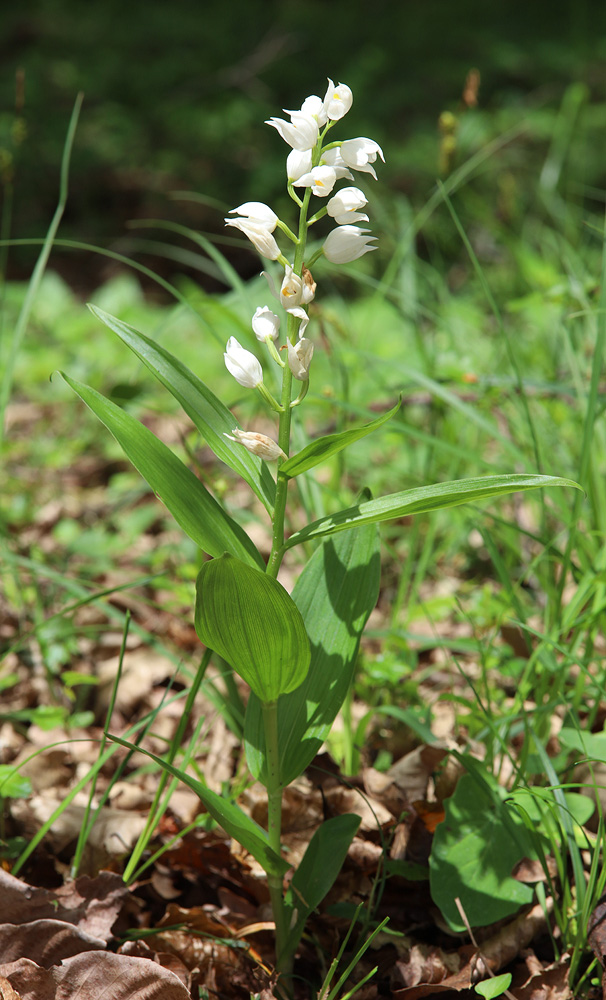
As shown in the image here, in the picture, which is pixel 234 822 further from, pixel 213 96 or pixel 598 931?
pixel 213 96

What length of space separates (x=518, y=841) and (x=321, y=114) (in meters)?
0.87

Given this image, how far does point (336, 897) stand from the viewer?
3.34 ft

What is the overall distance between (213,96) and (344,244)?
5.43 m

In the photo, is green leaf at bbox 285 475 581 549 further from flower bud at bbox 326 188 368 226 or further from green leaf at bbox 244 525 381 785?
flower bud at bbox 326 188 368 226

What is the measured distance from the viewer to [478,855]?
3.03 feet

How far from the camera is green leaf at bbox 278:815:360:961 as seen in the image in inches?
34.8

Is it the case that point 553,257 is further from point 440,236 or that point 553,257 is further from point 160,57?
point 160,57

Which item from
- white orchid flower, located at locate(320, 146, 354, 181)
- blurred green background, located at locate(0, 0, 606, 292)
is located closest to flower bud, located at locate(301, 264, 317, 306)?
white orchid flower, located at locate(320, 146, 354, 181)

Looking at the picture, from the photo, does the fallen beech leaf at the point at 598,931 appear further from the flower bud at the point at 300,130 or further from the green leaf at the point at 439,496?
the flower bud at the point at 300,130

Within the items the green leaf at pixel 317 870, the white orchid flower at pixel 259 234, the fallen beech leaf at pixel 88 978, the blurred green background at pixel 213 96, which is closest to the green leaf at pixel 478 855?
the green leaf at pixel 317 870

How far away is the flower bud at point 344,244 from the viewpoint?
2.43ft

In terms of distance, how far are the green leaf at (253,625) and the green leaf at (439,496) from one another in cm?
8

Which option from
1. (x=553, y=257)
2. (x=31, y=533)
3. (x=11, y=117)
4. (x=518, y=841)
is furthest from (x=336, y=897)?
(x=11, y=117)

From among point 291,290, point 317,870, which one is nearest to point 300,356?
point 291,290
